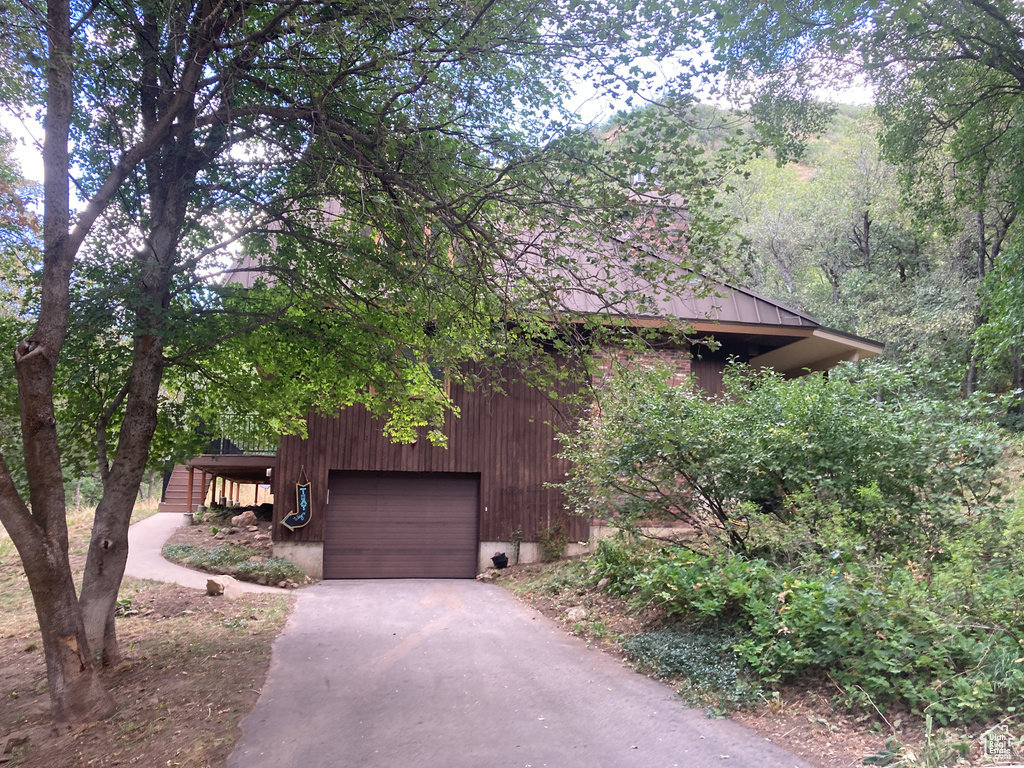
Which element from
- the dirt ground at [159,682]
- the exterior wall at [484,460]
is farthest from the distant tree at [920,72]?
the dirt ground at [159,682]

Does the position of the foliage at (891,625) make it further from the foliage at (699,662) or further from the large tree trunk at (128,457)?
the large tree trunk at (128,457)

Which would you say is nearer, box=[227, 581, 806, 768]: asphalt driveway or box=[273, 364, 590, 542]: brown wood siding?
box=[227, 581, 806, 768]: asphalt driveway

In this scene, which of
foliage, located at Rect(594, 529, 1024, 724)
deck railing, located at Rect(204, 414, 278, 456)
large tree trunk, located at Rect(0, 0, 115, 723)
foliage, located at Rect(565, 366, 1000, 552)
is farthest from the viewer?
deck railing, located at Rect(204, 414, 278, 456)

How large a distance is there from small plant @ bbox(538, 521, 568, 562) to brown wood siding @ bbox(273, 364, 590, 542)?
14cm

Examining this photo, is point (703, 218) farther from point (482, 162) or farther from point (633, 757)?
point (633, 757)

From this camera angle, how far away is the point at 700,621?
6941mm

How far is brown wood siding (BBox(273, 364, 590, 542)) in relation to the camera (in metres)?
13.2

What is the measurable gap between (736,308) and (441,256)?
Result: 8565 millimetres

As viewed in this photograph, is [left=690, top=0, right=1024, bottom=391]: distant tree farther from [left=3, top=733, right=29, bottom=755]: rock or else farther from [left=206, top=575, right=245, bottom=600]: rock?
[left=206, top=575, right=245, bottom=600]: rock

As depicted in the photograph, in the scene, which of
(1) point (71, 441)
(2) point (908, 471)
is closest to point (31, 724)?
(1) point (71, 441)

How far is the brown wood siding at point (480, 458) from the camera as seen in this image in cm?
1317

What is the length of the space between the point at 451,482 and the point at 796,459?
26.9 feet

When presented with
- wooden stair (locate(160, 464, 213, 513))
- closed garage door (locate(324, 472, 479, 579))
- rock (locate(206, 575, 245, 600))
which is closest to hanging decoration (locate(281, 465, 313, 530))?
closed garage door (locate(324, 472, 479, 579))

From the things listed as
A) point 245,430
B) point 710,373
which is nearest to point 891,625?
point 245,430
